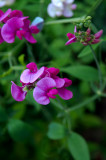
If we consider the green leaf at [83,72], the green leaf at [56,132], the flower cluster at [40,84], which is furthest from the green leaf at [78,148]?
the flower cluster at [40,84]

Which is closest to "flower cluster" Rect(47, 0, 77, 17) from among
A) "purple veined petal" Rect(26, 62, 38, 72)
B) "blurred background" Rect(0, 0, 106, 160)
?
"blurred background" Rect(0, 0, 106, 160)

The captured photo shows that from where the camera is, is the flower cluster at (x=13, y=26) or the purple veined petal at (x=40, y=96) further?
the flower cluster at (x=13, y=26)

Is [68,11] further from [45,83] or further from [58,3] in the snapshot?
[45,83]

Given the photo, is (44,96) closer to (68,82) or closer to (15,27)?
(68,82)

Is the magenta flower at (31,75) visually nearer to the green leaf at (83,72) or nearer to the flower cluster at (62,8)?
the green leaf at (83,72)

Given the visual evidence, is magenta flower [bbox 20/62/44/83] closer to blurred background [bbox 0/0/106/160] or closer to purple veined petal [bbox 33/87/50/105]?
purple veined petal [bbox 33/87/50/105]
